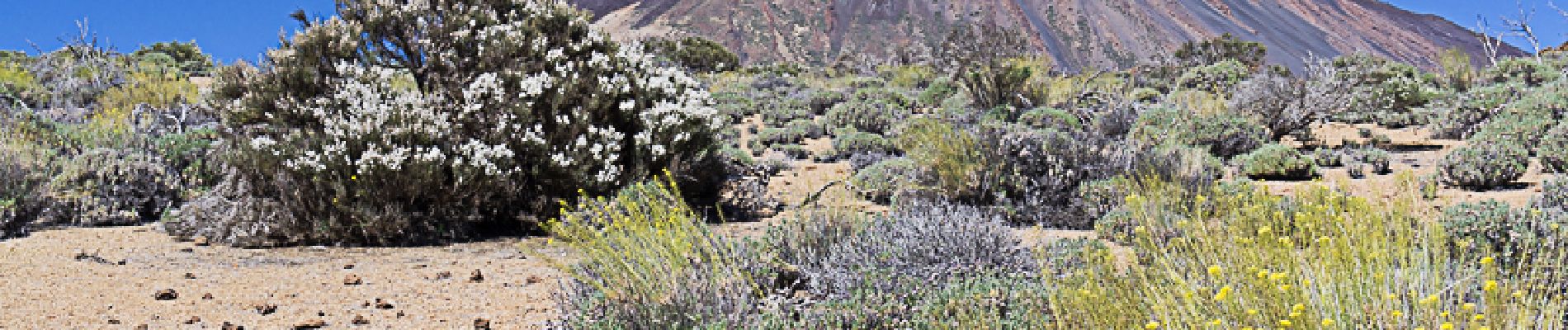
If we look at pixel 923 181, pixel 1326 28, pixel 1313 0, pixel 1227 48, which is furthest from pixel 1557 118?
pixel 1313 0

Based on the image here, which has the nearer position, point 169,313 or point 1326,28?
point 169,313

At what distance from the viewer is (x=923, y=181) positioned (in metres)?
6.83

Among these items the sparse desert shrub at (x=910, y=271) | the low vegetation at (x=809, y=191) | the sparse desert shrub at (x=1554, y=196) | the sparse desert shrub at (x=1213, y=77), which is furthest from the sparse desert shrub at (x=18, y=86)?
the sparse desert shrub at (x=1213, y=77)

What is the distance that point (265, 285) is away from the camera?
4566 mm

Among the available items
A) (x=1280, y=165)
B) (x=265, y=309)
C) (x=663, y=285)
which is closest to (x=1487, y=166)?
(x=1280, y=165)

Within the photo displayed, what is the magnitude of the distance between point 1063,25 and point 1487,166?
122 metres

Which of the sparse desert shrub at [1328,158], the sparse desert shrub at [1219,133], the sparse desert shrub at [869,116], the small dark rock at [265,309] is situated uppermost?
the sparse desert shrub at [869,116]

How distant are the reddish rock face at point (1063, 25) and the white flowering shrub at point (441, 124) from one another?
98009 millimetres

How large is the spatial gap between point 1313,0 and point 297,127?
→ 16361cm

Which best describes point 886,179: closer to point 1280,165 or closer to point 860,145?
point 860,145

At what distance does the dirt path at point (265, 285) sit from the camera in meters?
3.87

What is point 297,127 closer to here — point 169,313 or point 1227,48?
point 169,313

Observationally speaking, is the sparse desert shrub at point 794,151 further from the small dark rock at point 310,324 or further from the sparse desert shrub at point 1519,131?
the small dark rock at point 310,324

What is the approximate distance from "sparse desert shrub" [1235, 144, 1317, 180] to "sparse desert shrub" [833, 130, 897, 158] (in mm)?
3533
